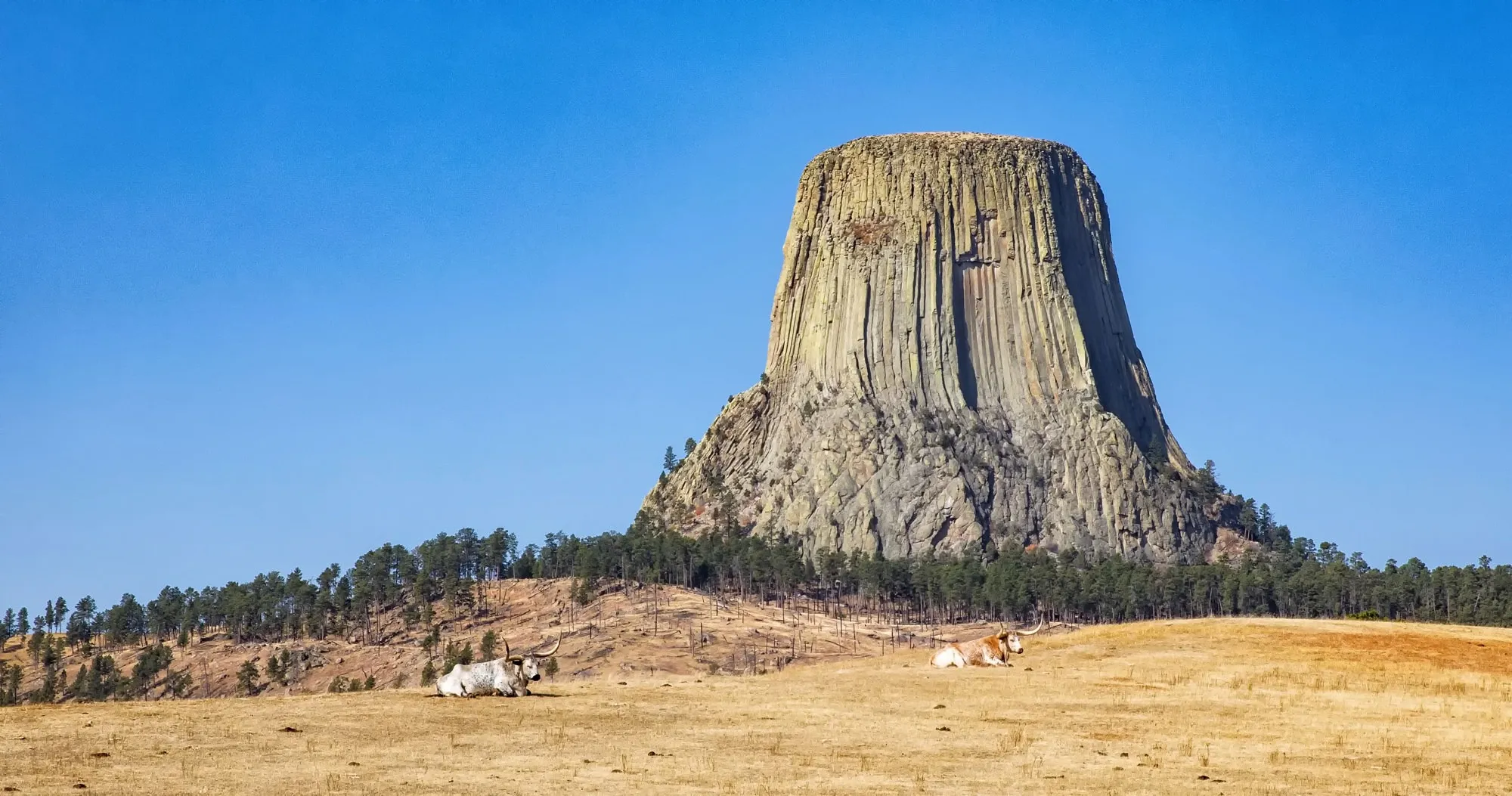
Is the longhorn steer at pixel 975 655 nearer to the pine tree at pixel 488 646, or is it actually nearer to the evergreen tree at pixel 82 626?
the pine tree at pixel 488 646

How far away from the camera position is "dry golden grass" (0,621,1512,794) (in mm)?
31234

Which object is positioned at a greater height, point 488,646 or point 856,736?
point 488,646

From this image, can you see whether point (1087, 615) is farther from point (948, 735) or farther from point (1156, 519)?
point (948, 735)

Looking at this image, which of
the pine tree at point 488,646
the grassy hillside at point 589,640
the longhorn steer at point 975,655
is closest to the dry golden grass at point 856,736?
the longhorn steer at point 975,655

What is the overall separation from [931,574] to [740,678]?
121090mm

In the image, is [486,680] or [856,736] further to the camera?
[486,680]

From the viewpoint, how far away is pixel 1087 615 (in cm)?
16500

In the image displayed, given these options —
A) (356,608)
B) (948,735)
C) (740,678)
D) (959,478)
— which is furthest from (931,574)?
(948,735)

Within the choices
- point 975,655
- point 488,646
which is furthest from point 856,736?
point 488,646

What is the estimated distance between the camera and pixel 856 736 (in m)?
37.3

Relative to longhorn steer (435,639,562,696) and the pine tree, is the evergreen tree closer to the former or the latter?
the pine tree

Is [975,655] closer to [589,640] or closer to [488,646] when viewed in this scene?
[488,646]

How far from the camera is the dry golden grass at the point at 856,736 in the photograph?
31234mm

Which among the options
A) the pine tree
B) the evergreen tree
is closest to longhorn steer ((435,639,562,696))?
the pine tree
